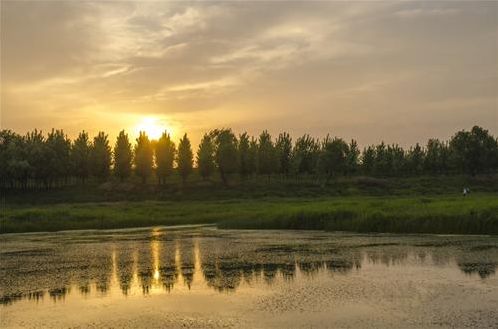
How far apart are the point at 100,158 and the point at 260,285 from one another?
68.9 meters

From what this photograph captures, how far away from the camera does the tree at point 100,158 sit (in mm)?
78688

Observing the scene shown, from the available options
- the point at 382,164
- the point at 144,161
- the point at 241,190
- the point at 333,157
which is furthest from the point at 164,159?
the point at 382,164

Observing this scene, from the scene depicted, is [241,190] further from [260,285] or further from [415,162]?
[260,285]

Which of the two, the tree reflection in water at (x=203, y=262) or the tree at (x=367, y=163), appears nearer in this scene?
the tree reflection in water at (x=203, y=262)

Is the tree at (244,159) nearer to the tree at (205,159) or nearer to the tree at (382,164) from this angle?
the tree at (205,159)

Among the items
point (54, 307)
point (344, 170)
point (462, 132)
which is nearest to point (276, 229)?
point (54, 307)

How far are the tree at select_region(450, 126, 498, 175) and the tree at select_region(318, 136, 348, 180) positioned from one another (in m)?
18.2

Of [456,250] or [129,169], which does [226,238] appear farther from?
[129,169]

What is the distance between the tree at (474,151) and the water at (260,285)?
72.3 meters

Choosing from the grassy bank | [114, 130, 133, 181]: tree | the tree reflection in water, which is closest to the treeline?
[114, 130, 133, 181]: tree

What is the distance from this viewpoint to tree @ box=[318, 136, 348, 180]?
84131mm

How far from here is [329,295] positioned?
39.5 ft

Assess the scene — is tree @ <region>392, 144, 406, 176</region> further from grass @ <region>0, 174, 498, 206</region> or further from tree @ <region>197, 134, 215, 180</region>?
tree @ <region>197, 134, 215, 180</region>

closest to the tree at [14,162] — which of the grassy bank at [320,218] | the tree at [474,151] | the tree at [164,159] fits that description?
the tree at [164,159]
